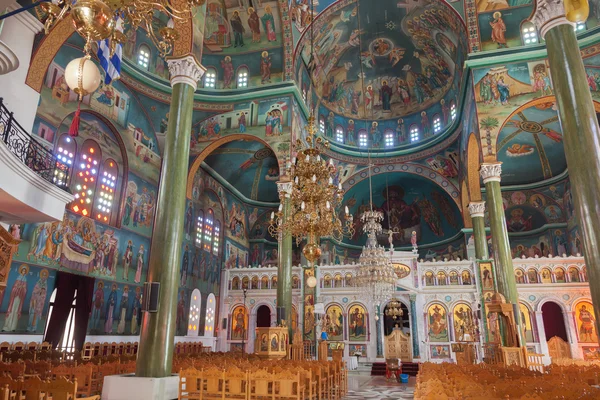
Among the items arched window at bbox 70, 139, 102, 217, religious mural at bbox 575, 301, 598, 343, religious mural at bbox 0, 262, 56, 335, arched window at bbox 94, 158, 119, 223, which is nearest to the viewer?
religious mural at bbox 0, 262, 56, 335

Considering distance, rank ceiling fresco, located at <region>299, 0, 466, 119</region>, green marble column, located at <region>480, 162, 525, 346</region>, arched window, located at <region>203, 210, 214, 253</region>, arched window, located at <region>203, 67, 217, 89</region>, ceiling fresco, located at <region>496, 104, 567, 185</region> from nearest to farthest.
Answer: green marble column, located at <region>480, 162, 525, 346</region> < ceiling fresco, located at <region>496, 104, 567, 185</region> < arched window, located at <region>203, 67, 217, 89</region> < ceiling fresco, located at <region>299, 0, 466, 119</region> < arched window, located at <region>203, 210, 214, 253</region>

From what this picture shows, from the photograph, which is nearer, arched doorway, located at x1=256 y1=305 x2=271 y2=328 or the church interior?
the church interior

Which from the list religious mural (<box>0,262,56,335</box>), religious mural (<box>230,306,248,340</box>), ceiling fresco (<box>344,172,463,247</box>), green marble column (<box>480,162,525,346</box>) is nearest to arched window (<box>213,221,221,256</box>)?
religious mural (<box>230,306,248,340</box>)

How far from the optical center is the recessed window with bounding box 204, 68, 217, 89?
1733cm

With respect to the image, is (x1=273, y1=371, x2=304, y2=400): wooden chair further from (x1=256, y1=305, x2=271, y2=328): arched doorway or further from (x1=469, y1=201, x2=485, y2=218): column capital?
(x1=469, y1=201, x2=485, y2=218): column capital

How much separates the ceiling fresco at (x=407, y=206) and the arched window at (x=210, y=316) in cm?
980

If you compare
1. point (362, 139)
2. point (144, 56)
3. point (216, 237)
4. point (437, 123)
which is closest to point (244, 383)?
point (144, 56)

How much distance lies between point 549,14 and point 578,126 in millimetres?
2221

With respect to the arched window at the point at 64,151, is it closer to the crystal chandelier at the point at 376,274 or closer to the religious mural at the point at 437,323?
the crystal chandelier at the point at 376,274

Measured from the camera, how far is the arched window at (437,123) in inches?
876

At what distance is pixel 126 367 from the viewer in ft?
25.6

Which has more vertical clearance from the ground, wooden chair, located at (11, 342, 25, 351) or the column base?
wooden chair, located at (11, 342, 25, 351)

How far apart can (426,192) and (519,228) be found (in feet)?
17.9

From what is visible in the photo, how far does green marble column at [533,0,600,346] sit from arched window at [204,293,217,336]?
A: 16.2m
